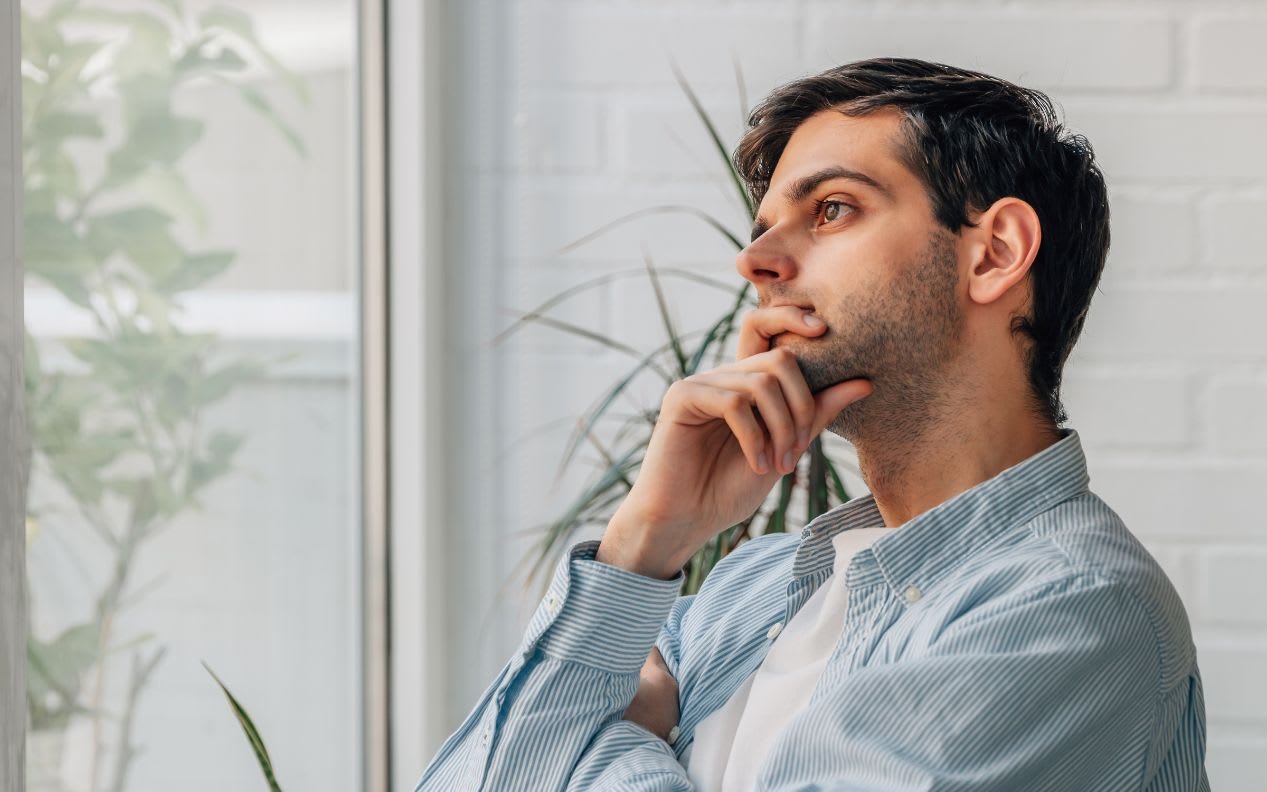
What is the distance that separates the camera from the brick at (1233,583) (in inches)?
77.9

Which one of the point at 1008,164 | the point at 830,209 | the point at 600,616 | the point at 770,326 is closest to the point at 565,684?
the point at 600,616

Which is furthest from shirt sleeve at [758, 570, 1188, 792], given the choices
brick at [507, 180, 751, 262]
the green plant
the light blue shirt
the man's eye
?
brick at [507, 180, 751, 262]

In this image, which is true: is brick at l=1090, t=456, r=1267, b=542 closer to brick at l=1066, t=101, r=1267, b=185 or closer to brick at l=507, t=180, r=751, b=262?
brick at l=1066, t=101, r=1267, b=185

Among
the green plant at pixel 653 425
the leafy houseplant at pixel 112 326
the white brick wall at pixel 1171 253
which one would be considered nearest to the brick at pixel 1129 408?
the white brick wall at pixel 1171 253

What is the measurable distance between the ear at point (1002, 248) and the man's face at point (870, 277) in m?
0.03

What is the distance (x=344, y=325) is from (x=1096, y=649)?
1.37 m

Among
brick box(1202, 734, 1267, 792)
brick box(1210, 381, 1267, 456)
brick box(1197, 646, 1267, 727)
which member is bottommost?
brick box(1202, 734, 1267, 792)

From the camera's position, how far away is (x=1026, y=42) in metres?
2.01

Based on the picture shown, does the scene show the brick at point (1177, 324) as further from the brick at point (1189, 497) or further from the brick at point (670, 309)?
the brick at point (670, 309)

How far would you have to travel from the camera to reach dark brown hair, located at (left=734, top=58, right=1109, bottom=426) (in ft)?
4.20

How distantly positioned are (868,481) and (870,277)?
0.24 m

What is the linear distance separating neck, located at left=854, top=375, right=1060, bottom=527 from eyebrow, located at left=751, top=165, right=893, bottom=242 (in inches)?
9.2

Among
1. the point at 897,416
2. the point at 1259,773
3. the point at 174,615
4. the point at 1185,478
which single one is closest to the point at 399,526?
the point at 174,615

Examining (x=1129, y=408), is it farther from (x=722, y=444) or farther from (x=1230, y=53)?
(x=722, y=444)
